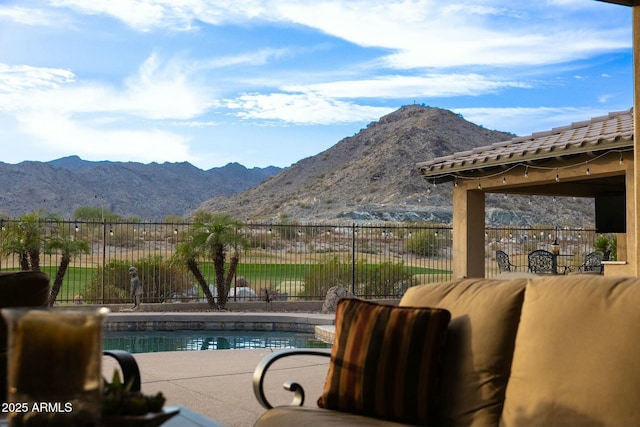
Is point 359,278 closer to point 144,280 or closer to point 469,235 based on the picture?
point 469,235

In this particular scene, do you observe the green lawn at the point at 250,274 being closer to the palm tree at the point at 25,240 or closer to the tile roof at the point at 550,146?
the palm tree at the point at 25,240

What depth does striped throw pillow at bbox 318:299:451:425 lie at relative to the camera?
9.24 feet

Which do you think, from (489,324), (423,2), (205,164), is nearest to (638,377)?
(489,324)

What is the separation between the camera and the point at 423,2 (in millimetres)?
22141

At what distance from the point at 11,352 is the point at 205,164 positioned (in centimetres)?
6543

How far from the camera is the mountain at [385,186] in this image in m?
36.1

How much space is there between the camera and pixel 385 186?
3938 cm

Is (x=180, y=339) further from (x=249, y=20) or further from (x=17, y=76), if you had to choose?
(x=17, y=76)

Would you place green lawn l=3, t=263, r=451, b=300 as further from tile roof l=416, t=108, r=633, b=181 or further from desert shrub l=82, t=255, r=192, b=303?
A: tile roof l=416, t=108, r=633, b=181

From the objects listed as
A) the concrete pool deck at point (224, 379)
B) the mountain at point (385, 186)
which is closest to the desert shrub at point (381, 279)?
the concrete pool deck at point (224, 379)

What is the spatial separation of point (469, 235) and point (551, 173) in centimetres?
192

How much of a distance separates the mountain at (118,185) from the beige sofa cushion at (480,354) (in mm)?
44214

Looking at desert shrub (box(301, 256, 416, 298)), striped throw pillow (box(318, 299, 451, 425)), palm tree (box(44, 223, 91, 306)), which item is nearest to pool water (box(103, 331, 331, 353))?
palm tree (box(44, 223, 91, 306))

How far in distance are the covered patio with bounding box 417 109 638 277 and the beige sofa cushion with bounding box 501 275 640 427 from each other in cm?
617
